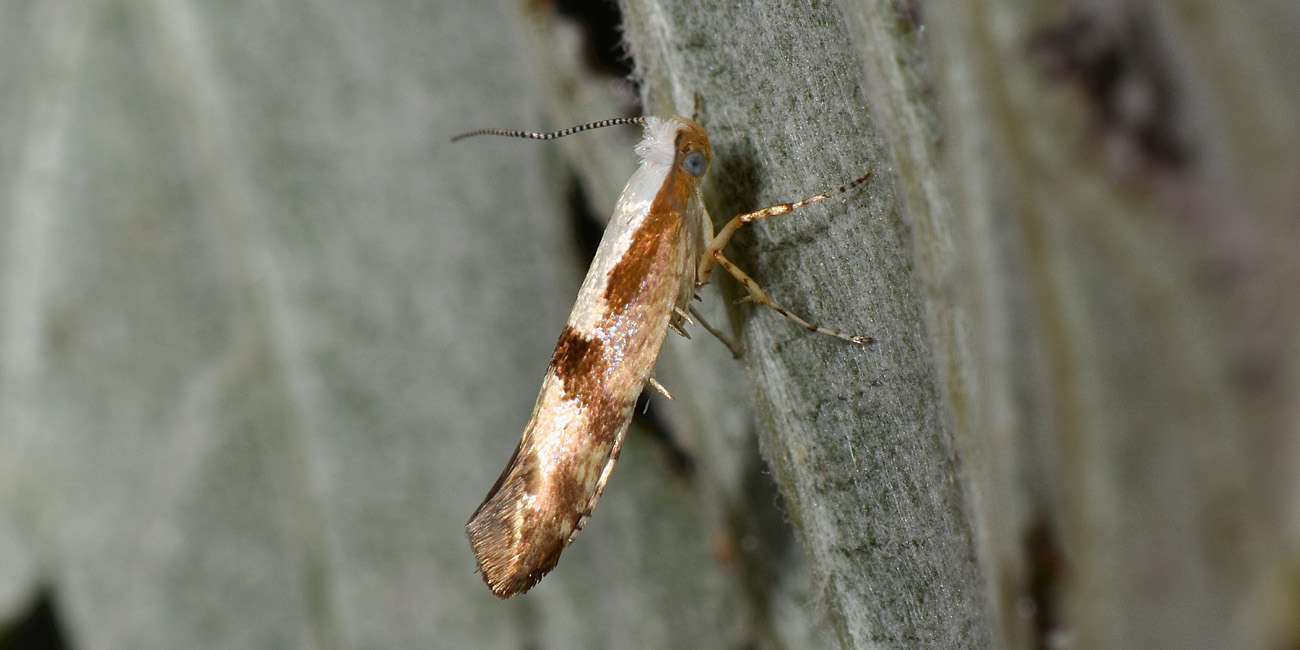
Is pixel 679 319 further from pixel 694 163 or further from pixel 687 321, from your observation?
pixel 694 163

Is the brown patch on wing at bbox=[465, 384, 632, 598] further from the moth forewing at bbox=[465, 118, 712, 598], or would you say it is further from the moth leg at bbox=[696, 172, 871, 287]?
the moth leg at bbox=[696, 172, 871, 287]

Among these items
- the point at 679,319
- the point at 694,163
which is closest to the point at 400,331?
the point at 679,319

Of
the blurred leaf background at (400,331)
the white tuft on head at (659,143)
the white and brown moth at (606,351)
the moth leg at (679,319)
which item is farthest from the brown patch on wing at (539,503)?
the white tuft on head at (659,143)

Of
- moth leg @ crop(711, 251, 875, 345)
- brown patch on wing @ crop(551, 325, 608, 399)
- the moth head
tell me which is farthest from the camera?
brown patch on wing @ crop(551, 325, 608, 399)

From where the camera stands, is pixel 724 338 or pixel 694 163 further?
pixel 724 338

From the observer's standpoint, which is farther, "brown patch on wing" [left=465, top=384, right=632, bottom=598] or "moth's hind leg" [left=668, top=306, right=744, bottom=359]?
"moth's hind leg" [left=668, top=306, right=744, bottom=359]

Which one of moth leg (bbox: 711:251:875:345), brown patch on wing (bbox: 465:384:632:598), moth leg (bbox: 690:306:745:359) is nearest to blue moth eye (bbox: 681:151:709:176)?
moth leg (bbox: 711:251:875:345)

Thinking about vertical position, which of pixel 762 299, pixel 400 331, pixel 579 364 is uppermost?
pixel 762 299

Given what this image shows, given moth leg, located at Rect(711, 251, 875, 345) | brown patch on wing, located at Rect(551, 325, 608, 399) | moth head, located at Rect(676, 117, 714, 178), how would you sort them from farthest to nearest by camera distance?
brown patch on wing, located at Rect(551, 325, 608, 399) < moth head, located at Rect(676, 117, 714, 178) < moth leg, located at Rect(711, 251, 875, 345)
